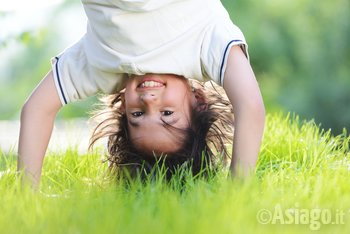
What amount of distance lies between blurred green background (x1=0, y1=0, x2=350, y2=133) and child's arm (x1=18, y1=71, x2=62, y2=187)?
11.3 feet

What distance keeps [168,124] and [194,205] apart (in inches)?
19.5

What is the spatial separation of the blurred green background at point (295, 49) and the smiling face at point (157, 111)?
11.7 feet

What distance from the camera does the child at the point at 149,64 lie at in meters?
1.82

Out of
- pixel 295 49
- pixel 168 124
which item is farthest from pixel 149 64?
pixel 295 49

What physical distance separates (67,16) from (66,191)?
23.7 ft

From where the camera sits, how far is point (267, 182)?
1700 mm

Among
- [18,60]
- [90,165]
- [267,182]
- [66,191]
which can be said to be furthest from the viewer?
[18,60]

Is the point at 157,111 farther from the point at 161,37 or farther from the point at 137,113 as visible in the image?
the point at 161,37

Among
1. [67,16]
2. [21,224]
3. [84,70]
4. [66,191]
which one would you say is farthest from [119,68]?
[67,16]

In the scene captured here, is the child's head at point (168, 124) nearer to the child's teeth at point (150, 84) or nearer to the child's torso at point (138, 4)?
the child's teeth at point (150, 84)

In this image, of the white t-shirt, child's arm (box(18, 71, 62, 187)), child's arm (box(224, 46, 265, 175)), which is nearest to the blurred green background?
child's arm (box(18, 71, 62, 187))

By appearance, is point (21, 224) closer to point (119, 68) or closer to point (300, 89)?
point (119, 68)

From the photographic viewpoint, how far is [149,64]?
1916mm

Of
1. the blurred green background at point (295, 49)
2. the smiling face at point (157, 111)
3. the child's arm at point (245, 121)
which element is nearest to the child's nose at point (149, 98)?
the smiling face at point (157, 111)
